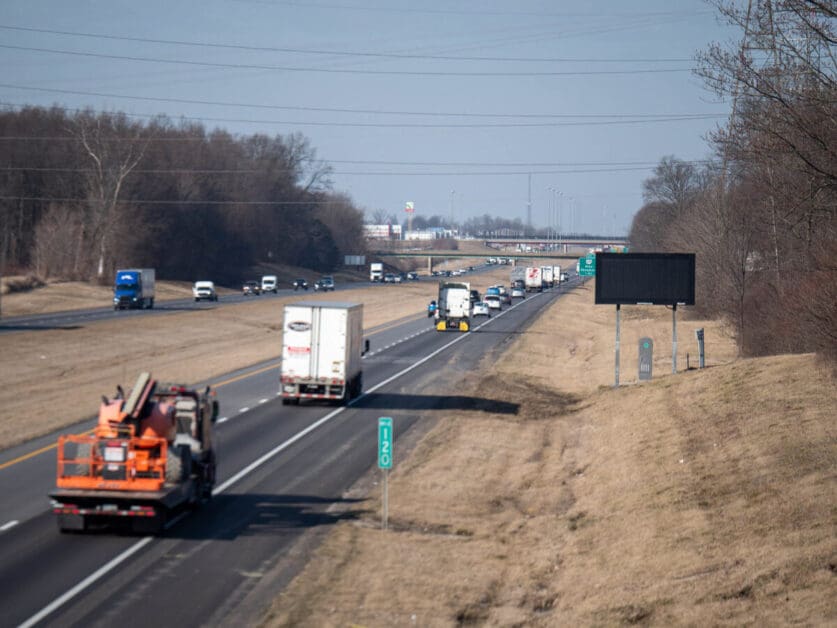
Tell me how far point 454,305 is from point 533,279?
220 ft

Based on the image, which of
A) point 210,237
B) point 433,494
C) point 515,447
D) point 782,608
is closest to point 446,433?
point 515,447

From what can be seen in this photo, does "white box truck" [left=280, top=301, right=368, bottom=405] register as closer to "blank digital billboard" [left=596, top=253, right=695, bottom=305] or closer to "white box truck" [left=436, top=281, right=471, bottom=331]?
"blank digital billboard" [left=596, top=253, right=695, bottom=305]

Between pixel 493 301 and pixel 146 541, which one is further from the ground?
pixel 493 301

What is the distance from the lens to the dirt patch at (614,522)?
13172 mm

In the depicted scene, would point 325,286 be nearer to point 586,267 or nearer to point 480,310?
point 480,310

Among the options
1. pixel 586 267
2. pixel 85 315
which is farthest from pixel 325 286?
pixel 586 267

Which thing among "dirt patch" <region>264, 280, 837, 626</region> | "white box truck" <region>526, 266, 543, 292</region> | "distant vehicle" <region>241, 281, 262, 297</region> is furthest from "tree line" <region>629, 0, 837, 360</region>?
"white box truck" <region>526, 266, 543, 292</region>

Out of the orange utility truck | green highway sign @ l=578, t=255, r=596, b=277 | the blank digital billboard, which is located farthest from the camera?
green highway sign @ l=578, t=255, r=596, b=277

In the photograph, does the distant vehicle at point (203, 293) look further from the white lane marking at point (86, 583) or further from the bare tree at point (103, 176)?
the white lane marking at point (86, 583)

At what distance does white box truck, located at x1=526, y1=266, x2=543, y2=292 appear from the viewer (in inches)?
5394

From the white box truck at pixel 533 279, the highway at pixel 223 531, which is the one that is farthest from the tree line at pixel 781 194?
the white box truck at pixel 533 279

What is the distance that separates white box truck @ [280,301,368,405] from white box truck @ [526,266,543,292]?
105 meters

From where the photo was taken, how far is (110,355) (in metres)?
51.5

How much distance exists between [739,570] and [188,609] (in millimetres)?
7058
